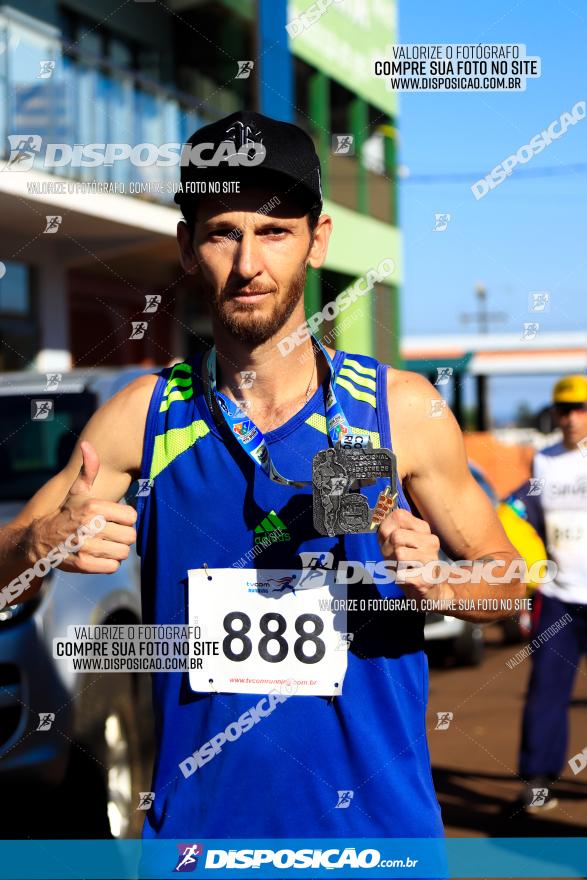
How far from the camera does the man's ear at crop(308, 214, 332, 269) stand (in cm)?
244

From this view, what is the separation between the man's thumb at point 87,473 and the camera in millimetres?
2172

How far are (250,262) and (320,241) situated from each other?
28 centimetres

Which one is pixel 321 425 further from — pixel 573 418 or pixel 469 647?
pixel 469 647

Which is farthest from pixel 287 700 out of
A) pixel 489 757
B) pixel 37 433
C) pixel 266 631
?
pixel 489 757

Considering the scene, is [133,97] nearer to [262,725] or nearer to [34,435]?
[34,435]

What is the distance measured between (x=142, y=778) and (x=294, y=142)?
3265mm

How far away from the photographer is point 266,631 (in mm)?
2426

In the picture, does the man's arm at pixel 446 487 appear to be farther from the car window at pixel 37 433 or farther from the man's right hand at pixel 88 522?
the car window at pixel 37 433

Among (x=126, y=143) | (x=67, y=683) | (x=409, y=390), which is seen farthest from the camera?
(x=126, y=143)

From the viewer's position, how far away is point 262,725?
2197 mm

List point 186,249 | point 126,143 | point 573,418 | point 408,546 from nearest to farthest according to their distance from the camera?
point 408,546 < point 186,249 < point 573,418 < point 126,143

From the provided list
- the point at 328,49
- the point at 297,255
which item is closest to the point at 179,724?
the point at 297,255

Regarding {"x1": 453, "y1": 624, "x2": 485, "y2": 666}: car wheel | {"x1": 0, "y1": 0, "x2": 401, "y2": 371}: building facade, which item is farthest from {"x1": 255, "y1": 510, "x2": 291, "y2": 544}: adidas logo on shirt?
{"x1": 453, "y1": 624, "x2": 485, "y2": 666}: car wheel

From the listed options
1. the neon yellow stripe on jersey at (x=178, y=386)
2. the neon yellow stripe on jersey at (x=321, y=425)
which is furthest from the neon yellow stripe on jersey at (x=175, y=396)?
the neon yellow stripe on jersey at (x=321, y=425)
